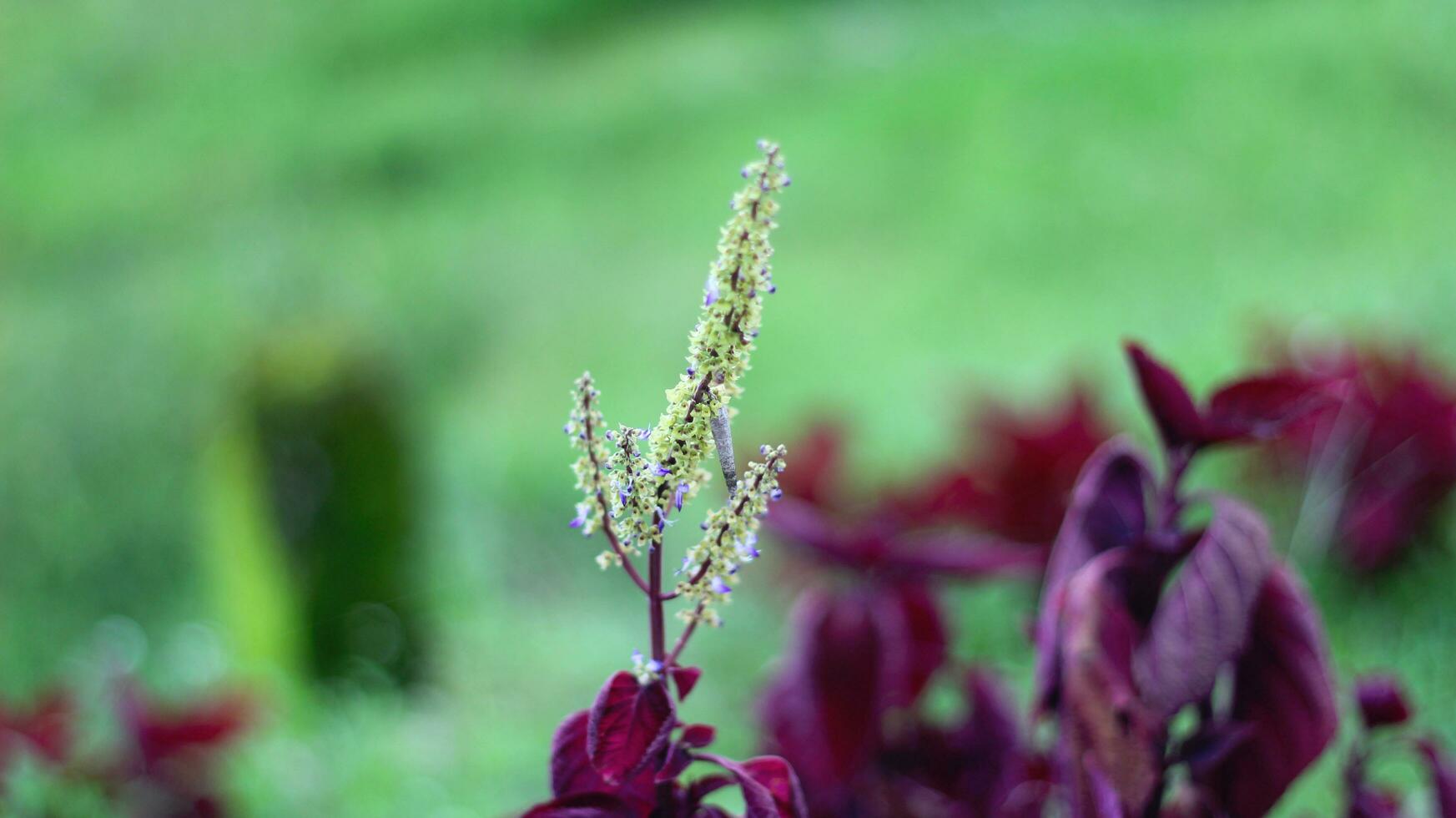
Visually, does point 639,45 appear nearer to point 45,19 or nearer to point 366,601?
point 45,19

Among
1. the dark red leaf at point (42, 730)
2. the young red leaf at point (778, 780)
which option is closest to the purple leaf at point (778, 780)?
the young red leaf at point (778, 780)

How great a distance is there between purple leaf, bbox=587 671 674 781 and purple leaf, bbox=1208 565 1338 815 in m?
0.26

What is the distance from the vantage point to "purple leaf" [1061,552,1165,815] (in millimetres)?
483

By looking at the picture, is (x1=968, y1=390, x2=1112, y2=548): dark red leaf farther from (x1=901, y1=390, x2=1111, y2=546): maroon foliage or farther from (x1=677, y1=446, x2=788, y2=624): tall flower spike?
(x1=677, y1=446, x2=788, y2=624): tall flower spike

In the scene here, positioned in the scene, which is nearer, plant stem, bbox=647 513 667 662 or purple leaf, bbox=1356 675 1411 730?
plant stem, bbox=647 513 667 662

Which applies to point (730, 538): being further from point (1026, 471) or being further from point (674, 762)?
point (1026, 471)

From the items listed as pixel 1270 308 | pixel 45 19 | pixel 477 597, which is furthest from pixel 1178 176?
pixel 45 19

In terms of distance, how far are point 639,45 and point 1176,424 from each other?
16.8 feet

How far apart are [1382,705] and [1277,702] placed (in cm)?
9

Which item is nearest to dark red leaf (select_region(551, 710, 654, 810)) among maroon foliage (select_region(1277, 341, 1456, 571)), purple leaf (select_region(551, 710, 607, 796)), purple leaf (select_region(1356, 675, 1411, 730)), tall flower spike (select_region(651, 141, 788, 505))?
purple leaf (select_region(551, 710, 607, 796))

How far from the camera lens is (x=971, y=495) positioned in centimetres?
124

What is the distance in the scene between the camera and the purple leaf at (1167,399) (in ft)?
1.77

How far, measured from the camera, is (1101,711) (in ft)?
1.60

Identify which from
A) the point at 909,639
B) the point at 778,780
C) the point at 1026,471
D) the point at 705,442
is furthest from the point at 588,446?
the point at 1026,471
